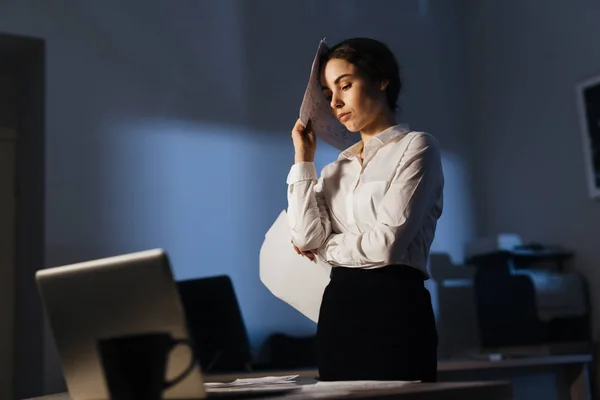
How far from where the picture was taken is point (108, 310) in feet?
2.98

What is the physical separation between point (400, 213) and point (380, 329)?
221mm

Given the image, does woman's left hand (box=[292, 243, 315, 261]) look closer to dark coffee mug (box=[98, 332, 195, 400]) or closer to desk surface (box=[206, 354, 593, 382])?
dark coffee mug (box=[98, 332, 195, 400])

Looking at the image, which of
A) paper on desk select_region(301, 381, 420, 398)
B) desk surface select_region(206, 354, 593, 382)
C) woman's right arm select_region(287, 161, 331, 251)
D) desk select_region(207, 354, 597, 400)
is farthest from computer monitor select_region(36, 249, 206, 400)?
desk select_region(207, 354, 597, 400)

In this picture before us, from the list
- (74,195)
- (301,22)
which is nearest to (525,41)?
(301,22)

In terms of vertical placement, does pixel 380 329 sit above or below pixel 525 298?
above

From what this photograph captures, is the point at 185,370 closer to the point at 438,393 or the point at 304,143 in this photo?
the point at 438,393

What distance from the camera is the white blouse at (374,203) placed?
135 centimetres

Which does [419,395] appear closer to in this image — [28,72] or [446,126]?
[28,72]

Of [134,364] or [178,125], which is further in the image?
[178,125]

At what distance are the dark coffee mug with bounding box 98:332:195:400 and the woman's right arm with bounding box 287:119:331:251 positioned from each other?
0.77 meters

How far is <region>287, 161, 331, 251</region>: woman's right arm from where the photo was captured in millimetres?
1536

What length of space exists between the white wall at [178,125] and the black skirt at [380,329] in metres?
2.12

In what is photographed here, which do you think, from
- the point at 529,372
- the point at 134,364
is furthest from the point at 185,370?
the point at 529,372

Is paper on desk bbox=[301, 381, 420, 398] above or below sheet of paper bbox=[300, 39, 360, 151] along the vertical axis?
below
